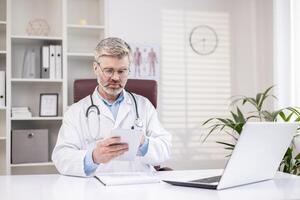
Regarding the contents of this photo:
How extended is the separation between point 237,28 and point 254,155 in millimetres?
2905

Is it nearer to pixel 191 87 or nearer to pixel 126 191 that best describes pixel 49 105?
pixel 191 87

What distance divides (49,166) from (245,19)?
7.44 ft

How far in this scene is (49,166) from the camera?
3.82 meters

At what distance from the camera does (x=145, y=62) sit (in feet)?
13.0

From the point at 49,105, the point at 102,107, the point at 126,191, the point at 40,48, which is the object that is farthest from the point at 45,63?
the point at 126,191

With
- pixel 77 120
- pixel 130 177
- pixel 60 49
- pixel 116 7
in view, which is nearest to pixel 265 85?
pixel 116 7

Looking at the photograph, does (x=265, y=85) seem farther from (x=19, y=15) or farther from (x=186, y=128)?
(x=19, y=15)

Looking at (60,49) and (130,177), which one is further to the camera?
(60,49)

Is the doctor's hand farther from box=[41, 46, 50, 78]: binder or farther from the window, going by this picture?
the window

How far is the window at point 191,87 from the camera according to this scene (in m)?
4.05

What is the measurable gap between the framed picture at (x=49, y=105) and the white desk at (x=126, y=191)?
1.91 meters

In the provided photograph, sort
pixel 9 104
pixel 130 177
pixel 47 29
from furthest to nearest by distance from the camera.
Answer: pixel 47 29 < pixel 9 104 < pixel 130 177

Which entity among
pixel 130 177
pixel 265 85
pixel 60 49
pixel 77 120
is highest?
pixel 60 49

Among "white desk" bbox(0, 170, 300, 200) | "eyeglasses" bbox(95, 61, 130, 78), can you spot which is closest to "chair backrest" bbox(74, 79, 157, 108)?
"eyeglasses" bbox(95, 61, 130, 78)
